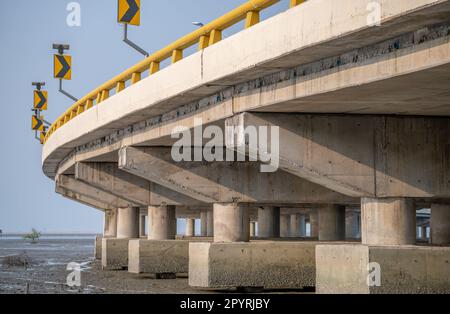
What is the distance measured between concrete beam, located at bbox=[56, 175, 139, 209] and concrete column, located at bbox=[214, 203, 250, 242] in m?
16.7

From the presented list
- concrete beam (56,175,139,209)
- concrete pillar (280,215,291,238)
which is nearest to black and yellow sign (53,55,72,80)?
concrete beam (56,175,139,209)

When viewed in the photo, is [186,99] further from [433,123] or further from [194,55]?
[433,123]

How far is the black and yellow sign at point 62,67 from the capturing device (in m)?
37.2

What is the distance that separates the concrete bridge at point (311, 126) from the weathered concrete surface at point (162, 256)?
4.82 metres

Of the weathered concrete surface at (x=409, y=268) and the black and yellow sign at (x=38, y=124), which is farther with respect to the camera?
the black and yellow sign at (x=38, y=124)

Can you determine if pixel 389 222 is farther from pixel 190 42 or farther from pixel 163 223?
pixel 163 223

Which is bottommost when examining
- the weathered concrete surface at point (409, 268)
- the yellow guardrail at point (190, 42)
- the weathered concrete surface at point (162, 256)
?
the weathered concrete surface at point (409, 268)

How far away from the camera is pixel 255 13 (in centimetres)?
1706

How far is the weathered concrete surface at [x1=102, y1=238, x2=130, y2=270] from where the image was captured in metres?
40.2

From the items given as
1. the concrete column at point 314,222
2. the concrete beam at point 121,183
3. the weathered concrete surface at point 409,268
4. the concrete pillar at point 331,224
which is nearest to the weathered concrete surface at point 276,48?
the weathered concrete surface at point 409,268

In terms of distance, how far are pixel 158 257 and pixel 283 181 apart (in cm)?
859

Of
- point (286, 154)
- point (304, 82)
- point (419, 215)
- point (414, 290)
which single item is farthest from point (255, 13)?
point (419, 215)

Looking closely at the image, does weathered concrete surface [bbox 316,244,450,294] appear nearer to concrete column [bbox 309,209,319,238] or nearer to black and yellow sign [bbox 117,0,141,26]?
black and yellow sign [bbox 117,0,141,26]

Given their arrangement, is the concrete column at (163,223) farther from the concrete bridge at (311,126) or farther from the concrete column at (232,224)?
the concrete column at (232,224)
